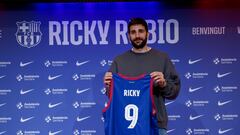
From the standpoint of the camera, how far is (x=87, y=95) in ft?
14.7

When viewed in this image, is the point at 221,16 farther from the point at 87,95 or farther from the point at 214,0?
the point at 87,95

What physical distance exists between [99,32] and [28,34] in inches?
27.7

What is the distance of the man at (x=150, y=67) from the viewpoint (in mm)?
3252

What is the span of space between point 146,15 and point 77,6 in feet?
2.22

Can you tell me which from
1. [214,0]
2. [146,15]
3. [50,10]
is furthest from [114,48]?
[214,0]

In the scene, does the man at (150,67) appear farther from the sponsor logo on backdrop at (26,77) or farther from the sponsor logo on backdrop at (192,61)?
the sponsor logo on backdrop at (26,77)

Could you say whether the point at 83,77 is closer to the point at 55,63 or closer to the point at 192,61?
the point at 55,63

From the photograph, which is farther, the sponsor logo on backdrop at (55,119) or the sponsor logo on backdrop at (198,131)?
the sponsor logo on backdrop at (55,119)

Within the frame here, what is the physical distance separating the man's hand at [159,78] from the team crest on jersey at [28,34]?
5.60ft

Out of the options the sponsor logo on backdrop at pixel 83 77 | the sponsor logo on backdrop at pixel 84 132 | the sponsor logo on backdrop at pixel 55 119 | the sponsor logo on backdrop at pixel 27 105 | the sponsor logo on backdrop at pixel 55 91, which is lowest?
the sponsor logo on backdrop at pixel 84 132

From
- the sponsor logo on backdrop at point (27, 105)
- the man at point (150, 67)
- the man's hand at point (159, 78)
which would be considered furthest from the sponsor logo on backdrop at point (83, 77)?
the man's hand at point (159, 78)

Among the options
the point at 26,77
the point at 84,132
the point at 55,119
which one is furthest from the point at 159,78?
the point at 26,77

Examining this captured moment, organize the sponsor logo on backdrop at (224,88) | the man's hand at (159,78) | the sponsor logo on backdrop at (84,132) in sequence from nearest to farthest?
the man's hand at (159,78) < the sponsor logo on backdrop at (224,88) < the sponsor logo on backdrop at (84,132)

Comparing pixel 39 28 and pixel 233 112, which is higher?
pixel 39 28
